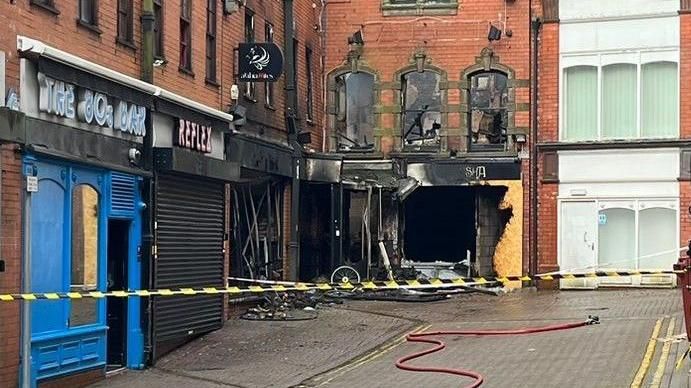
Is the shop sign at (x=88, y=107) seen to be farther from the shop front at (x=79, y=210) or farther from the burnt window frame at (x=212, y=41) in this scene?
the burnt window frame at (x=212, y=41)

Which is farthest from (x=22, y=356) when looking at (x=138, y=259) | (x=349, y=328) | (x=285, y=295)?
(x=285, y=295)

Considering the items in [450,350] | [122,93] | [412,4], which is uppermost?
[412,4]

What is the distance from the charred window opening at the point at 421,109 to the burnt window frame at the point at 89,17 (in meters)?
13.9

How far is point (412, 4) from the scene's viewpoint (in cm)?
2789

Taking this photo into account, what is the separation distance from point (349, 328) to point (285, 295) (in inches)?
A: 104

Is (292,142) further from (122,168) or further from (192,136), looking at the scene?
(122,168)

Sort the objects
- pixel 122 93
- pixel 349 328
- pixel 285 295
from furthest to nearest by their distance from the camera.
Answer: pixel 285 295, pixel 349 328, pixel 122 93

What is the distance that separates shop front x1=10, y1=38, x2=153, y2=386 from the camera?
1299 cm

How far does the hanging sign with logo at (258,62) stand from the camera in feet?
66.1

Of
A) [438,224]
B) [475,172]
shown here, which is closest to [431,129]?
[475,172]

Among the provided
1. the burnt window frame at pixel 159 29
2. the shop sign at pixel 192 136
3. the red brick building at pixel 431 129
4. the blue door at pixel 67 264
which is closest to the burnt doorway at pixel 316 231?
the red brick building at pixel 431 129

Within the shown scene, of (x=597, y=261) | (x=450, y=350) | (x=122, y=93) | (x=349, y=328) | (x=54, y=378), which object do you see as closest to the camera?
(x=54, y=378)

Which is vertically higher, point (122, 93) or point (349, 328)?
point (122, 93)

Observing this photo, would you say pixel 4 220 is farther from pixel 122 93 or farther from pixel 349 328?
pixel 349 328
